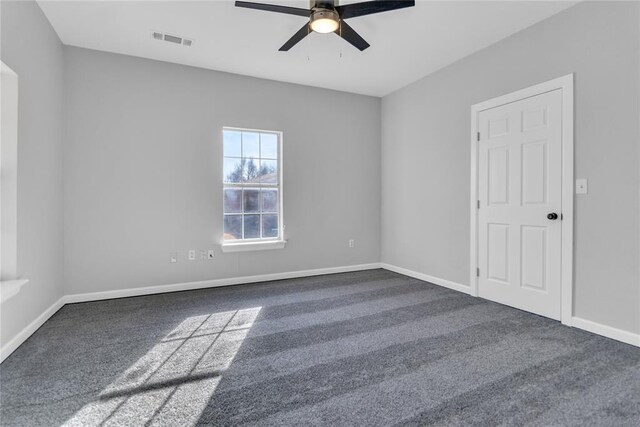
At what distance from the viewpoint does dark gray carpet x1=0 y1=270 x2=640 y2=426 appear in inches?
66.1

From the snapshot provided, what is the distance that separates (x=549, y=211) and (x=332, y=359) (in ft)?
7.96

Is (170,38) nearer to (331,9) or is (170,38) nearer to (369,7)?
(331,9)

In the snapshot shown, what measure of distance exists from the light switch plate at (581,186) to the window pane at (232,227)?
371cm

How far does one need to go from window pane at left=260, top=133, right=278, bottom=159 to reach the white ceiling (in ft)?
2.69

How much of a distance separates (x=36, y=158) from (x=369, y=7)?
303cm

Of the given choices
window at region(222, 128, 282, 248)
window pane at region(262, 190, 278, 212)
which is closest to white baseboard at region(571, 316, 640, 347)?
window at region(222, 128, 282, 248)

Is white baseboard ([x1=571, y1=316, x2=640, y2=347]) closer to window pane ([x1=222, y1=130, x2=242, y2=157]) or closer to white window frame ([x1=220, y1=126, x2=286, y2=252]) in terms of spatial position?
white window frame ([x1=220, y1=126, x2=286, y2=252])

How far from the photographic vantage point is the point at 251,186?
14.8 ft

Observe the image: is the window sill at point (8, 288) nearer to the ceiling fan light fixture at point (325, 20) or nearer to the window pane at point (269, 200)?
the window pane at point (269, 200)

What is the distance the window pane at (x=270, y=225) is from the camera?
4.59 m

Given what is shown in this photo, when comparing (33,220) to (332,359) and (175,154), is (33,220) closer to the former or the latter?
(175,154)

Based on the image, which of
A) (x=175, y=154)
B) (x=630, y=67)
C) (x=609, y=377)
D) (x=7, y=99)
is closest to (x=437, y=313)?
(x=609, y=377)

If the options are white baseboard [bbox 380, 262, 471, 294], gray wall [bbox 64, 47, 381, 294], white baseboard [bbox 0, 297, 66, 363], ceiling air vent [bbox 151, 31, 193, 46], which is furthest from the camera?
white baseboard [bbox 380, 262, 471, 294]

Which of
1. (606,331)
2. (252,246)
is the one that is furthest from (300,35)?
(606,331)
